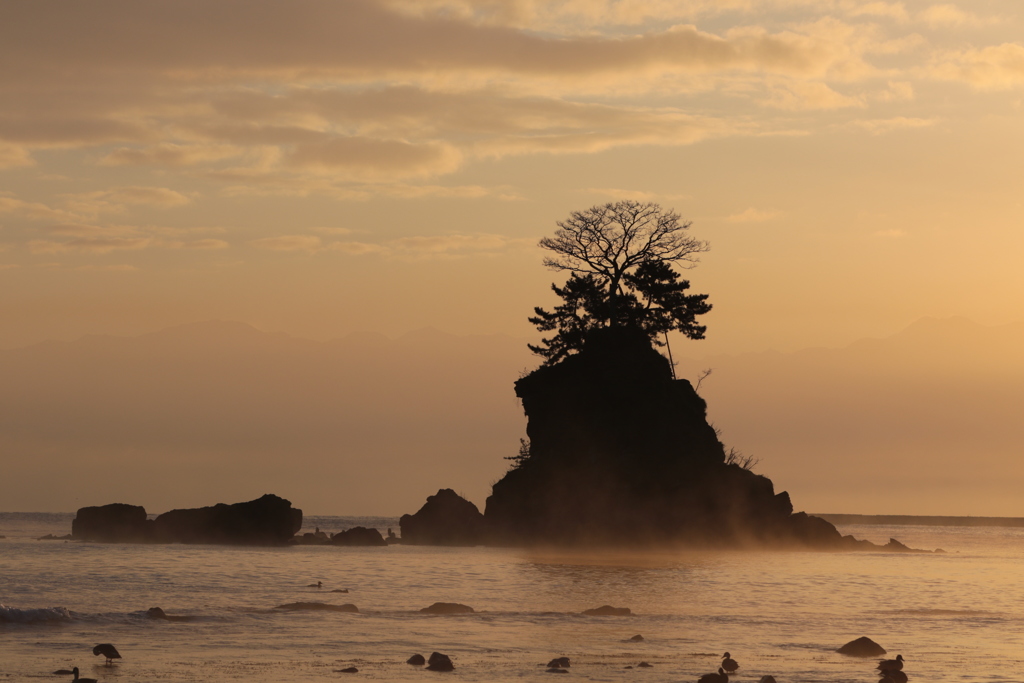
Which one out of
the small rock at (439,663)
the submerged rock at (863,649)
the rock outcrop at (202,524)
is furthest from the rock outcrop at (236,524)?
the submerged rock at (863,649)

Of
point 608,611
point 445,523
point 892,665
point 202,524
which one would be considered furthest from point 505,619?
point 202,524

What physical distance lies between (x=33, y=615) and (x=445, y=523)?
61.4 meters

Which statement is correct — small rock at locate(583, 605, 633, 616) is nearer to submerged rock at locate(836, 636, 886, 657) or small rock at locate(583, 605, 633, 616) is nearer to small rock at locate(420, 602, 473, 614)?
small rock at locate(420, 602, 473, 614)

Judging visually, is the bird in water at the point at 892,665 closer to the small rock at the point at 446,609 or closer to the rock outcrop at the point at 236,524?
the small rock at the point at 446,609

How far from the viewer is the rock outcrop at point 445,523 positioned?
90000 mm

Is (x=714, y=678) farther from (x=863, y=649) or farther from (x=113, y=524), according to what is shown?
(x=113, y=524)

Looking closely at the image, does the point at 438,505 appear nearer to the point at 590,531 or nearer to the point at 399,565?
the point at 590,531

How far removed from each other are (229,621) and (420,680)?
1348 centimetres

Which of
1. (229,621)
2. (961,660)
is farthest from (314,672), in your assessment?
(961,660)

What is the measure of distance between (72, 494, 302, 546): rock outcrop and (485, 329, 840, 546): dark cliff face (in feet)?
73.4

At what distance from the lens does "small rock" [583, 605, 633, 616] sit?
126 ft

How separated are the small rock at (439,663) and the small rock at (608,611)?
46.8 feet

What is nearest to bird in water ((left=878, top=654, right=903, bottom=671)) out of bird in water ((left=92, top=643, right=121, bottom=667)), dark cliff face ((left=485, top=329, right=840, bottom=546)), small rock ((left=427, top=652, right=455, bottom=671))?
small rock ((left=427, top=652, right=455, bottom=671))

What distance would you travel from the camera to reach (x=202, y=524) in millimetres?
95188
